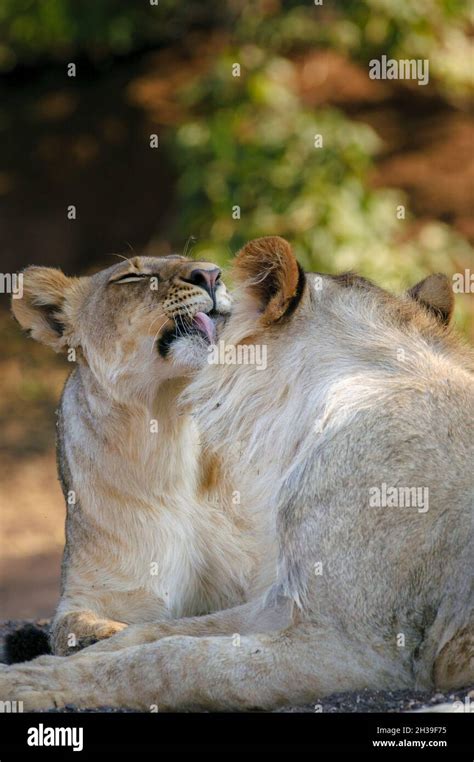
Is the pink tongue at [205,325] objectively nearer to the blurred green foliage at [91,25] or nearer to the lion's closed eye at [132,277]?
the lion's closed eye at [132,277]

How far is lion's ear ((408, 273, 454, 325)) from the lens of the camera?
5.25 meters

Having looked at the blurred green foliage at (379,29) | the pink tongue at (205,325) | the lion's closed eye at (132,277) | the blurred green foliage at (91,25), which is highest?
the blurred green foliage at (91,25)

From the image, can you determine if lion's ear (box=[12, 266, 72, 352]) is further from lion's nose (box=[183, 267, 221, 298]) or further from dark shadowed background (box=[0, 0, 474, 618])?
dark shadowed background (box=[0, 0, 474, 618])

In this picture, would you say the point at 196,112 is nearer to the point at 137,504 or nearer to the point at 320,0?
the point at 320,0

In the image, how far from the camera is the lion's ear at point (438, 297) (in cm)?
525

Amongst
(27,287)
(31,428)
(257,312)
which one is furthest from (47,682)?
(31,428)

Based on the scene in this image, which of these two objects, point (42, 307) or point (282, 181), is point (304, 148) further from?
point (42, 307)

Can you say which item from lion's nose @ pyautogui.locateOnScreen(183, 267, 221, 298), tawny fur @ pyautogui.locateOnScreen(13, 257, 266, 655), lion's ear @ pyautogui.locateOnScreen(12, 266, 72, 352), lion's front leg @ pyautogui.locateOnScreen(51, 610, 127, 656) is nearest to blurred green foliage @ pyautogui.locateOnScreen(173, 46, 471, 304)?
lion's ear @ pyautogui.locateOnScreen(12, 266, 72, 352)

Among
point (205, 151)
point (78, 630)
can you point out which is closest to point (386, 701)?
point (78, 630)

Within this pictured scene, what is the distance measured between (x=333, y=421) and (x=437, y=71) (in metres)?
9.48

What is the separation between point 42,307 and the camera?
6336 millimetres

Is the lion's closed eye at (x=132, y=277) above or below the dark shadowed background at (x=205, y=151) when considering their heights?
below

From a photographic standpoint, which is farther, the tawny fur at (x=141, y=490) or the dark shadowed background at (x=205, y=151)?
the dark shadowed background at (x=205, y=151)

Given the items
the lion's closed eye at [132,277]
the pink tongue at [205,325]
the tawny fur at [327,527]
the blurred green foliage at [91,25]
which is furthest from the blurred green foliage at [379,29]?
the tawny fur at [327,527]
